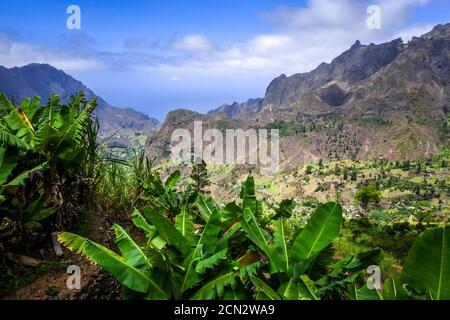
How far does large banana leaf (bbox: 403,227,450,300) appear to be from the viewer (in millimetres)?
3131

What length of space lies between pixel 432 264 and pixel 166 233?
2.44 meters

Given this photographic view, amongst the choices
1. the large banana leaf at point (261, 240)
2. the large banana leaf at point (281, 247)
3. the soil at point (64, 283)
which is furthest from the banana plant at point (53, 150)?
the large banana leaf at point (281, 247)

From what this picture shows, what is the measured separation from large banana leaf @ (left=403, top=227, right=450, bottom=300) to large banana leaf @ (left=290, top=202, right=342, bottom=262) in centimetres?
76

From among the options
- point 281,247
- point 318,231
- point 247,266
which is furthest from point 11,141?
point 318,231

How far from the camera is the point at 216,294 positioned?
134 inches

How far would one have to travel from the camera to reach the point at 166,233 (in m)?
3.85

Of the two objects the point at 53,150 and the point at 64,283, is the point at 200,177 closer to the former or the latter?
the point at 53,150

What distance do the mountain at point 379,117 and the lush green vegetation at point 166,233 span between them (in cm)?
12643

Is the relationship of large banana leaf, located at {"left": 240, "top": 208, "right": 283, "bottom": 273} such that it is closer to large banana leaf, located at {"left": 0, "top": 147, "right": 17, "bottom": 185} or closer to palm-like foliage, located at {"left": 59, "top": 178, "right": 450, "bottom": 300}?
palm-like foliage, located at {"left": 59, "top": 178, "right": 450, "bottom": 300}

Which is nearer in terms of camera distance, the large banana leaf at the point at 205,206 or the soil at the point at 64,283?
the soil at the point at 64,283

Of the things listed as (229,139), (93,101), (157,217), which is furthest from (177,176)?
(229,139)

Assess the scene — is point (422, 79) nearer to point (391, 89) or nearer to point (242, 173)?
point (391, 89)

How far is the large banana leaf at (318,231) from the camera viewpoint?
3805 mm

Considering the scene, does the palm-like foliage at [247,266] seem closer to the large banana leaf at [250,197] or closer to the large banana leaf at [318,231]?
the large banana leaf at [318,231]
